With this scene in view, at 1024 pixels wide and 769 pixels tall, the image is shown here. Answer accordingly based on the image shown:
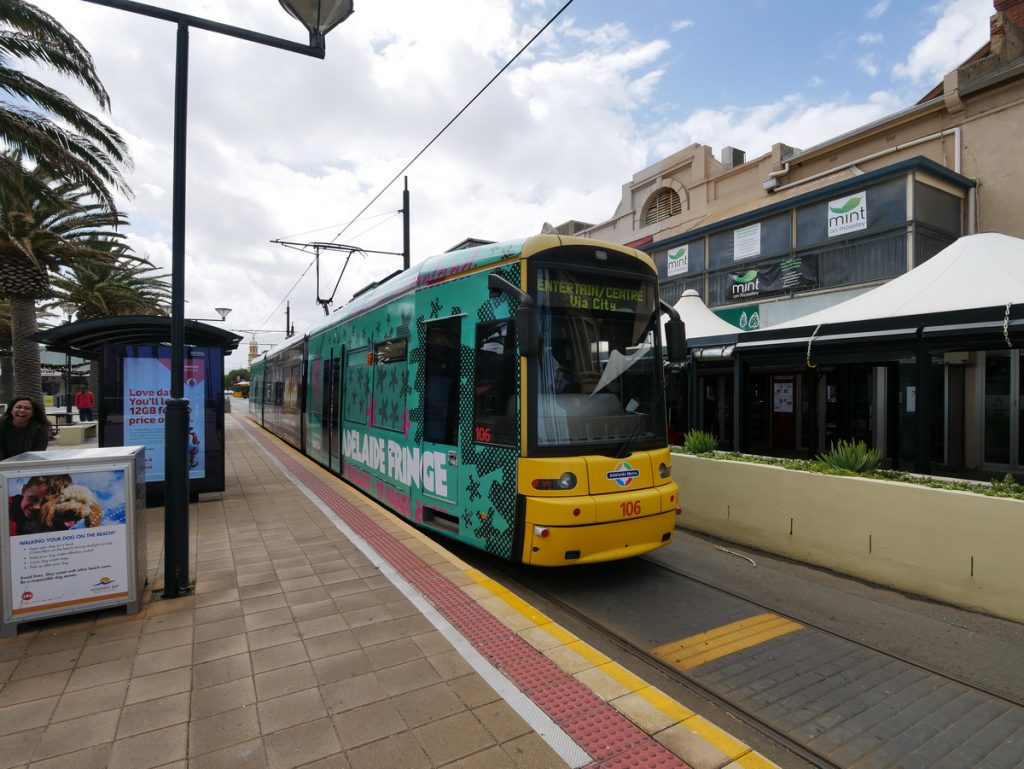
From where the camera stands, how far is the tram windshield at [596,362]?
4.93 meters

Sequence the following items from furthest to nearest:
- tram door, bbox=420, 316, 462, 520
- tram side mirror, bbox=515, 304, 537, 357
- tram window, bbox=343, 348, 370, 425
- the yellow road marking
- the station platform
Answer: tram window, bbox=343, 348, 370, 425, tram door, bbox=420, 316, 462, 520, tram side mirror, bbox=515, 304, 537, 357, the yellow road marking, the station platform

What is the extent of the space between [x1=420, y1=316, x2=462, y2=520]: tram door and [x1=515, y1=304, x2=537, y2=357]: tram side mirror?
1.22 meters

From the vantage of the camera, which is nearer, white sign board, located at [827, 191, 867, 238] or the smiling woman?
the smiling woman

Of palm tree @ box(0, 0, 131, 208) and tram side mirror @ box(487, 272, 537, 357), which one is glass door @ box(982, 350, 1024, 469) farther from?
palm tree @ box(0, 0, 131, 208)

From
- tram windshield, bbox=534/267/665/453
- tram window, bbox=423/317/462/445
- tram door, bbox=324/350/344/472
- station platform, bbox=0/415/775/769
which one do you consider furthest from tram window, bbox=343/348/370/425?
tram windshield, bbox=534/267/665/453

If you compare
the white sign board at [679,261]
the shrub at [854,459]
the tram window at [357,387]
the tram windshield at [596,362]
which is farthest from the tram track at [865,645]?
the white sign board at [679,261]

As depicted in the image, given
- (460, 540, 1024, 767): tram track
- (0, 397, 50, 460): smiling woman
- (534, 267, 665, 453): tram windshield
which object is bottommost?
(460, 540, 1024, 767): tram track

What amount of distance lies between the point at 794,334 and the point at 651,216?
14975 millimetres

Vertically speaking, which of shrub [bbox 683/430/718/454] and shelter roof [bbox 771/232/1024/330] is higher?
shelter roof [bbox 771/232/1024/330]

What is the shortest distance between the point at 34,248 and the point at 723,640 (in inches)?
697

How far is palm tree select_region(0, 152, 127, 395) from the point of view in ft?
43.2

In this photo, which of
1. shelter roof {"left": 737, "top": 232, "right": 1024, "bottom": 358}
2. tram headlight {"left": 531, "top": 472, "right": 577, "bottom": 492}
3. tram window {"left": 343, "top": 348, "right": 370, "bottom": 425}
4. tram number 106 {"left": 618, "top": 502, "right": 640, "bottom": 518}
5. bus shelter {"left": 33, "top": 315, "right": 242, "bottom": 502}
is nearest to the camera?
tram headlight {"left": 531, "top": 472, "right": 577, "bottom": 492}

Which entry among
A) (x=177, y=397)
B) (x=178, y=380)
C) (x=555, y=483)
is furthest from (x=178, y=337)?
(x=555, y=483)

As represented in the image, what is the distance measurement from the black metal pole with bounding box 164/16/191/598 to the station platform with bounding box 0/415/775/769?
0.34 meters
